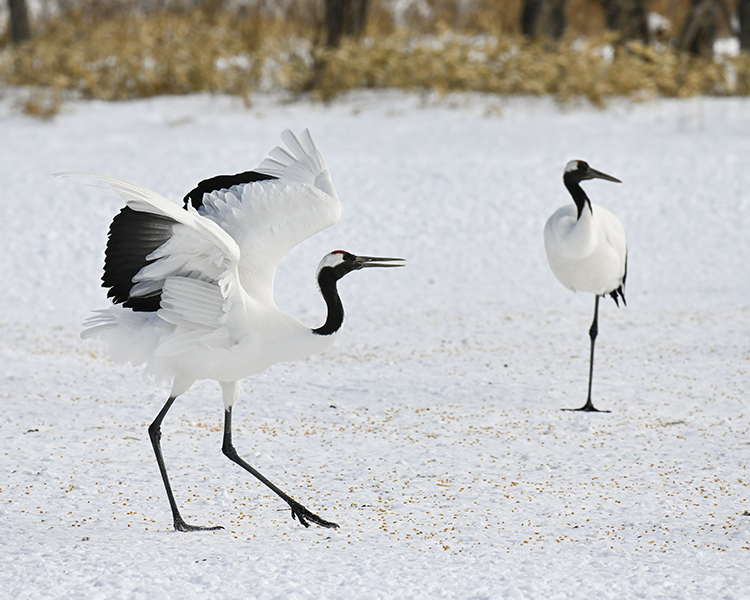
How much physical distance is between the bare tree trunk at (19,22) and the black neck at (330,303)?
50.8 ft

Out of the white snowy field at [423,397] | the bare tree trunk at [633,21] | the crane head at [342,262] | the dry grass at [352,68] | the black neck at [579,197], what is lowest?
the white snowy field at [423,397]

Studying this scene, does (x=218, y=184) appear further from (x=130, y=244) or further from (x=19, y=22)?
(x=19, y=22)

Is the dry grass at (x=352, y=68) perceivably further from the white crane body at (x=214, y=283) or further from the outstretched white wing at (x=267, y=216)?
the white crane body at (x=214, y=283)

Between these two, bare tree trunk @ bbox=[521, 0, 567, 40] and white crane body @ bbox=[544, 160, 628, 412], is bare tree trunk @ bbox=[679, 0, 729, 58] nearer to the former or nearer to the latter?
bare tree trunk @ bbox=[521, 0, 567, 40]

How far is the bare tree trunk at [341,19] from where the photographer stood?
15.9 m

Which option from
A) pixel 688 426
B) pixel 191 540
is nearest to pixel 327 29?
pixel 688 426

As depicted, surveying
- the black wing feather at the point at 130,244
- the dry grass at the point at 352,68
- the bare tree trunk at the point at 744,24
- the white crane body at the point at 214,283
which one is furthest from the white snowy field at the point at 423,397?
the bare tree trunk at the point at 744,24

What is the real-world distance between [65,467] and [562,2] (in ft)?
58.3

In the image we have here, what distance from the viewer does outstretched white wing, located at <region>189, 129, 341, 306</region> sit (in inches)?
169

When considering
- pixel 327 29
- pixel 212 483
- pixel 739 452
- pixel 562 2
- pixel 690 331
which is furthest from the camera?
pixel 562 2

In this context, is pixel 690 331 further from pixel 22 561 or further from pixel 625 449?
pixel 22 561

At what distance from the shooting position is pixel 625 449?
5.21 meters

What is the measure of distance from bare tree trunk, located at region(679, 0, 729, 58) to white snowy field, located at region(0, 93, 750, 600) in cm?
349

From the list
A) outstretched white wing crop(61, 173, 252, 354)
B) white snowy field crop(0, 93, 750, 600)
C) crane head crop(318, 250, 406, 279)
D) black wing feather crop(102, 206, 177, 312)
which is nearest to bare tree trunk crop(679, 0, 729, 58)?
white snowy field crop(0, 93, 750, 600)
